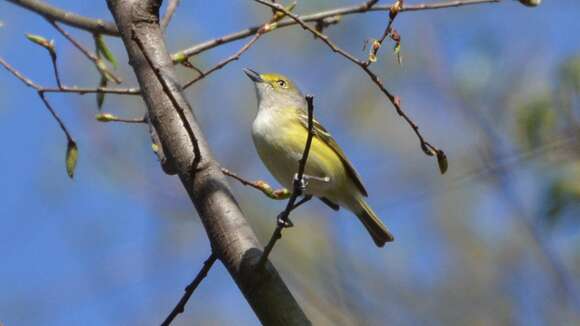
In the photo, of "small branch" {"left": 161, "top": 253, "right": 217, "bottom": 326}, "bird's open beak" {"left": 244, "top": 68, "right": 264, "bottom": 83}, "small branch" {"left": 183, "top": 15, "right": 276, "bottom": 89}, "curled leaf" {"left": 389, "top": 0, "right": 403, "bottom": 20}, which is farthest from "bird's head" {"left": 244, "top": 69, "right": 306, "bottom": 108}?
"small branch" {"left": 161, "top": 253, "right": 217, "bottom": 326}

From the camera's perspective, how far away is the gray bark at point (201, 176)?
9.43 ft

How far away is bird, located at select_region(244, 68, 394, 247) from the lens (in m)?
4.95

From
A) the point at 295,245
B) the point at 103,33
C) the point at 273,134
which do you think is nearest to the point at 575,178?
the point at 273,134

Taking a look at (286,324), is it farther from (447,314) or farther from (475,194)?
(475,194)

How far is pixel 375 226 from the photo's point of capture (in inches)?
221

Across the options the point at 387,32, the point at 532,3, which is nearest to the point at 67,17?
the point at 387,32

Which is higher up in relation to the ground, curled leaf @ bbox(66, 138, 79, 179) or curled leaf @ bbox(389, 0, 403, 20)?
curled leaf @ bbox(389, 0, 403, 20)

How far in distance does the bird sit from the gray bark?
1591 mm

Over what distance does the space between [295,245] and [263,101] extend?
2297 mm

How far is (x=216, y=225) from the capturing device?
306 centimetres

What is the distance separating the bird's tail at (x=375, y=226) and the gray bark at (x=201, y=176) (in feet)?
7.96

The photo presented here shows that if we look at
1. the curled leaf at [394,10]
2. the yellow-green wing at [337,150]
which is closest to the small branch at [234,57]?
the curled leaf at [394,10]

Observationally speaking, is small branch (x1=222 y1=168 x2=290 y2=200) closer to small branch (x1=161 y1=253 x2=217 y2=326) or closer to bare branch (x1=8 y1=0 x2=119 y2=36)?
small branch (x1=161 y1=253 x2=217 y2=326)

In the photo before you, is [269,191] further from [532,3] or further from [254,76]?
[254,76]
